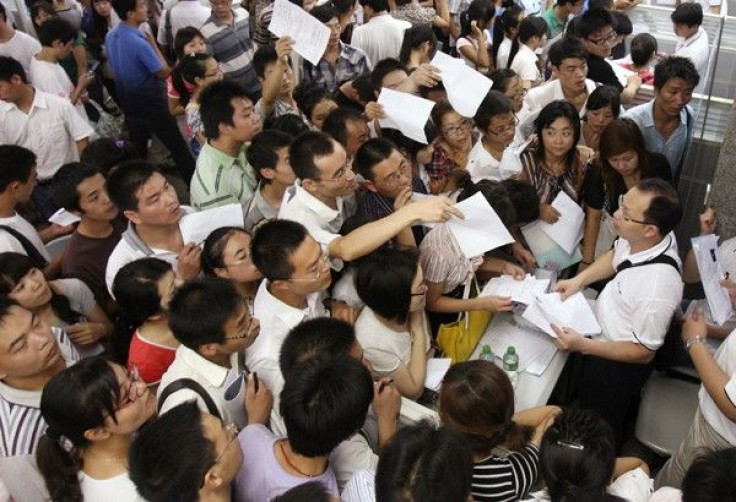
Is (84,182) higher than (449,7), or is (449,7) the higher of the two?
(84,182)

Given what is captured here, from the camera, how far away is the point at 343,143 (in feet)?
9.70

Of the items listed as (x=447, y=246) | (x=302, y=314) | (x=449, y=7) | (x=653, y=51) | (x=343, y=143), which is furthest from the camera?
(x=449, y=7)

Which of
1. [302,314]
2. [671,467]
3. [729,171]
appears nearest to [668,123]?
[729,171]

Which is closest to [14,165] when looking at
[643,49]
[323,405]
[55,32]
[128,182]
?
[128,182]

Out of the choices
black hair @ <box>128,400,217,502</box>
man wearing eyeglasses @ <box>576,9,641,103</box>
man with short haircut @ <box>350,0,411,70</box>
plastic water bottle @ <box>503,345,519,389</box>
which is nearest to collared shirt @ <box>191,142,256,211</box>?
plastic water bottle @ <box>503,345,519,389</box>

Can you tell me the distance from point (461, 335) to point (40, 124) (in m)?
2.61

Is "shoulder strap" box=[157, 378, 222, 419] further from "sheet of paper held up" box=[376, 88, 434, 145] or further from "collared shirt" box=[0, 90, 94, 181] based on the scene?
"collared shirt" box=[0, 90, 94, 181]

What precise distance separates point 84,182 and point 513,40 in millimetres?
3615

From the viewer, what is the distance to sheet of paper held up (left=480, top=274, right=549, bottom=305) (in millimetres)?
2447

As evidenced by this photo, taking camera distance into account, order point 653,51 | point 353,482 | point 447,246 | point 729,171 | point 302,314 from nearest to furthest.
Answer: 1. point 353,482
2. point 302,314
3. point 447,246
4. point 729,171
5. point 653,51

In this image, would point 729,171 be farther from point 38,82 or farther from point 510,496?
point 38,82

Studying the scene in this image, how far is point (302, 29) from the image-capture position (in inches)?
132

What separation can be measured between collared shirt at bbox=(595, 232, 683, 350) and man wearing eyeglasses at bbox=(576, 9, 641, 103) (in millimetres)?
2141

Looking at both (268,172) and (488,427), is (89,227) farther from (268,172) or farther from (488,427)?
(488,427)
